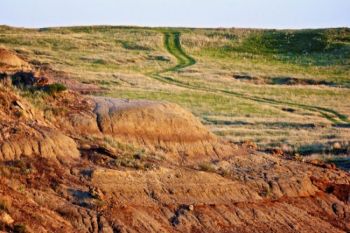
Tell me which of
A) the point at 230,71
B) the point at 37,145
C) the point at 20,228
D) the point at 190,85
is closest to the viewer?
the point at 20,228

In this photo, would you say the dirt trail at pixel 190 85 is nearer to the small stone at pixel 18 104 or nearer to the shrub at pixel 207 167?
the shrub at pixel 207 167

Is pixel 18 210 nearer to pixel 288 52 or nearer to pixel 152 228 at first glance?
pixel 152 228

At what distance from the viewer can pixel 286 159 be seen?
27484 millimetres

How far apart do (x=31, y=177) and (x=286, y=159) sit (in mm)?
10341

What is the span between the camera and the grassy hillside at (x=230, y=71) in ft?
162

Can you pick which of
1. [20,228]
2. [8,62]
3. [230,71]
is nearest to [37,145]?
[20,228]

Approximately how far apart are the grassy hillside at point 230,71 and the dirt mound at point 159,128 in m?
13.7

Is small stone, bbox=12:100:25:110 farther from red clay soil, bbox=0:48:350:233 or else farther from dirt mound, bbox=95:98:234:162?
dirt mound, bbox=95:98:234:162

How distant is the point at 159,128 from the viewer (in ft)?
81.6

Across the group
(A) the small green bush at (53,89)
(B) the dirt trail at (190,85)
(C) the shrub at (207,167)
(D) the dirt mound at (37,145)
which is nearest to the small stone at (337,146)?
(B) the dirt trail at (190,85)

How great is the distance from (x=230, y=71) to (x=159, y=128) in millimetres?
51095

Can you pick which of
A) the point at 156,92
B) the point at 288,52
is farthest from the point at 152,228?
the point at 288,52

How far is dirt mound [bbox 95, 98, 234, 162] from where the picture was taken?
2434 centimetres

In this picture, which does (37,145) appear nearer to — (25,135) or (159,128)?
(25,135)
